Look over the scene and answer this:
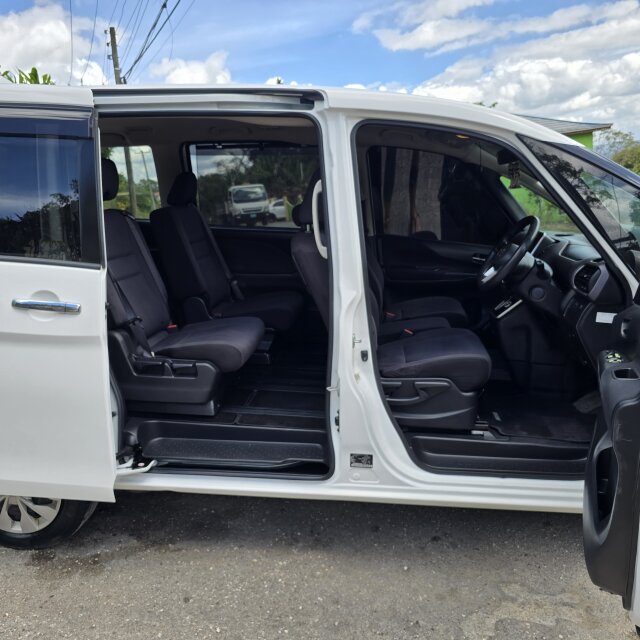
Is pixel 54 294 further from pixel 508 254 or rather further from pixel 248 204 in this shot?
pixel 248 204

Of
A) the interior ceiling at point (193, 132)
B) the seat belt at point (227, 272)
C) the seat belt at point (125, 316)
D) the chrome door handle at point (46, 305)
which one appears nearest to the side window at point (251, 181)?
the interior ceiling at point (193, 132)

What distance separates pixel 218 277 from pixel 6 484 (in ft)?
6.77

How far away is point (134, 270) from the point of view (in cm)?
321

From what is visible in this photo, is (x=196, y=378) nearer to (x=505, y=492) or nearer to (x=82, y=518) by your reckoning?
(x=82, y=518)

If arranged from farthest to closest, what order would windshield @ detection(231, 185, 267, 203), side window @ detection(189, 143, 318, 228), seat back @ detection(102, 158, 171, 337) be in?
windshield @ detection(231, 185, 267, 203) < side window @ detection(189, 143, 318, 228) < seat back @ detection(102, 158, 171, 337)

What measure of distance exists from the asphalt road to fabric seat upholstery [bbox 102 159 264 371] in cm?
76

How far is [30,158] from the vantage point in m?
2.21

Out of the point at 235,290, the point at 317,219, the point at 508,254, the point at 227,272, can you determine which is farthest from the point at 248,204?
the point at 508,254

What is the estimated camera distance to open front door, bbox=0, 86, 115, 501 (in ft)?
6.98

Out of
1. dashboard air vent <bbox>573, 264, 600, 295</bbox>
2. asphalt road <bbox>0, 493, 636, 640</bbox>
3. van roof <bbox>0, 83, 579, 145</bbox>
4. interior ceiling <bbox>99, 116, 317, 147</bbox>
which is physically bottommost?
asphalt road <bbox>0, 493, 636, 640</bbox>

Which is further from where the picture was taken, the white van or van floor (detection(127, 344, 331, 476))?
van floor (detection(127, 344, 331, 476))

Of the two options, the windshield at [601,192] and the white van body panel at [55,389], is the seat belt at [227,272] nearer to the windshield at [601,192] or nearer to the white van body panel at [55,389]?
the white van body panel at [55,389]

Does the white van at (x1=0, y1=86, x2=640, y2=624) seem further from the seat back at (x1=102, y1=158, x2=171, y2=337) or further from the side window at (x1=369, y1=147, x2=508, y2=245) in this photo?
the side window at (x1=369, y1=147, x2=508, y2=245)

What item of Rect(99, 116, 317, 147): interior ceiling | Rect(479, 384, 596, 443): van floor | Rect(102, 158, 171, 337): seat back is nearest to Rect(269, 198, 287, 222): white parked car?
Rect(99, 116, 317, 147): interior ceiling
